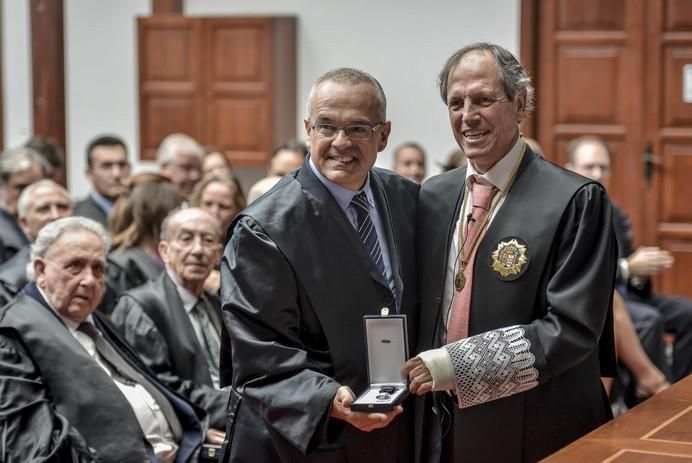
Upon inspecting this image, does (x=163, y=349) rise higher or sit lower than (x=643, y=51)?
lower

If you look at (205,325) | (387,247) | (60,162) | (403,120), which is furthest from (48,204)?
(403,120)

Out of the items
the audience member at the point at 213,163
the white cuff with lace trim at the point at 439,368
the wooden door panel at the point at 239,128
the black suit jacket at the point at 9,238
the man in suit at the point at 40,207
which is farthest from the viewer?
the wooden door panel at the point at 239,128

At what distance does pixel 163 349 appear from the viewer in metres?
4.78

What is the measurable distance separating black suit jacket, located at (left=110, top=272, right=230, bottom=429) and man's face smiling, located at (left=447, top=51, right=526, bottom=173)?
1.95m

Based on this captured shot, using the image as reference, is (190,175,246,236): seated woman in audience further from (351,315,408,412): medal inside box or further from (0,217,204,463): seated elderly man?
(351,315,408,412): medal inside box

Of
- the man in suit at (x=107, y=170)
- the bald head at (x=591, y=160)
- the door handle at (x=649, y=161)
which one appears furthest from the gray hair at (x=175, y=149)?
the door handle at (x=649, y=161)

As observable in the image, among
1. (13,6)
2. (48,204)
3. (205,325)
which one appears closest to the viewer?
(205,325)

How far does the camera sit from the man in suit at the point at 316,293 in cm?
302

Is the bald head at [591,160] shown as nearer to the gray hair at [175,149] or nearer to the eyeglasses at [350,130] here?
the gray hair at [175,149]

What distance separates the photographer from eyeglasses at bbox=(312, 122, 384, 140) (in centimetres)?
305

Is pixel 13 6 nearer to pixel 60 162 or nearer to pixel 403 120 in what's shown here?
pixel 60 162

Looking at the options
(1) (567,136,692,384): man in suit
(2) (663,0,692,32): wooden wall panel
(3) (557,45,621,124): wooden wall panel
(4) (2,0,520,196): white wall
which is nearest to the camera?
(1) (567,136,692,384): man in suit

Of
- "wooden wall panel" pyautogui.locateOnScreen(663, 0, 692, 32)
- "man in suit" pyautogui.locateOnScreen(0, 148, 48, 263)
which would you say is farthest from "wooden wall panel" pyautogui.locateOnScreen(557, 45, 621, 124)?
"man in suit" pyautogui.locateOnScreen(0, 148, 48, 263)

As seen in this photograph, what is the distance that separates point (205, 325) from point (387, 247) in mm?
2067
